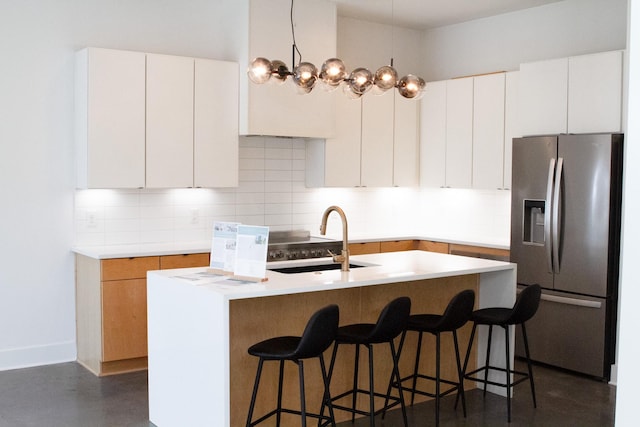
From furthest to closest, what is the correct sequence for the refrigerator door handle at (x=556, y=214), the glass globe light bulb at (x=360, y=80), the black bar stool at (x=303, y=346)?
the refrigerator door handle at (x=556, y=214) < the glass globe light bulb at (x=360, y=80) < the black bar stool at (x=303, y=346)

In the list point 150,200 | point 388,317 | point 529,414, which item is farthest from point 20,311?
point 529,414

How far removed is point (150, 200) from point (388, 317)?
2983mm

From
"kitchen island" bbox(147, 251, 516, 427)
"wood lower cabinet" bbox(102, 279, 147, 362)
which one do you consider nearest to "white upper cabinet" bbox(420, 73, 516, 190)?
"kitchen island" bbox(147, 251, 516, 427)

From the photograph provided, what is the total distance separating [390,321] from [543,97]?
2.96m

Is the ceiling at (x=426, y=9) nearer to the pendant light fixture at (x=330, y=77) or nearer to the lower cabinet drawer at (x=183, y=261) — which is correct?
the pendant light fixture at (x=330, y=77)

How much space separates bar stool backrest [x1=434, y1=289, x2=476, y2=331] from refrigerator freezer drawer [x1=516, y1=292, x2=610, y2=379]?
1.58 metres

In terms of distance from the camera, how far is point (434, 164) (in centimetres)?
756

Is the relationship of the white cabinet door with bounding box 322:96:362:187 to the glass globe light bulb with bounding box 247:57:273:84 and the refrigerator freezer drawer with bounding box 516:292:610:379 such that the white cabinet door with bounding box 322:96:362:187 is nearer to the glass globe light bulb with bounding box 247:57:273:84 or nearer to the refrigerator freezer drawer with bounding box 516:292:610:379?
the refrigerator freezer drawer with bounding box 516:292:610:379

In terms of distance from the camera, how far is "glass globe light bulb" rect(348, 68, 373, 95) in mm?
4660

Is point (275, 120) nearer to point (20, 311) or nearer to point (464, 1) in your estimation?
point (464, 1)

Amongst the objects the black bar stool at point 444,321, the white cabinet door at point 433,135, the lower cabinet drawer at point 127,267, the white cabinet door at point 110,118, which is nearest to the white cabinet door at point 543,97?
the white cabinet door at point 433,135

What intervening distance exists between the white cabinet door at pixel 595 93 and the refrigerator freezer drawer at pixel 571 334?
139cm

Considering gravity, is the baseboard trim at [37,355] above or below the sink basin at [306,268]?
below

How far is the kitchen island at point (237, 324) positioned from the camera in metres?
3.75
